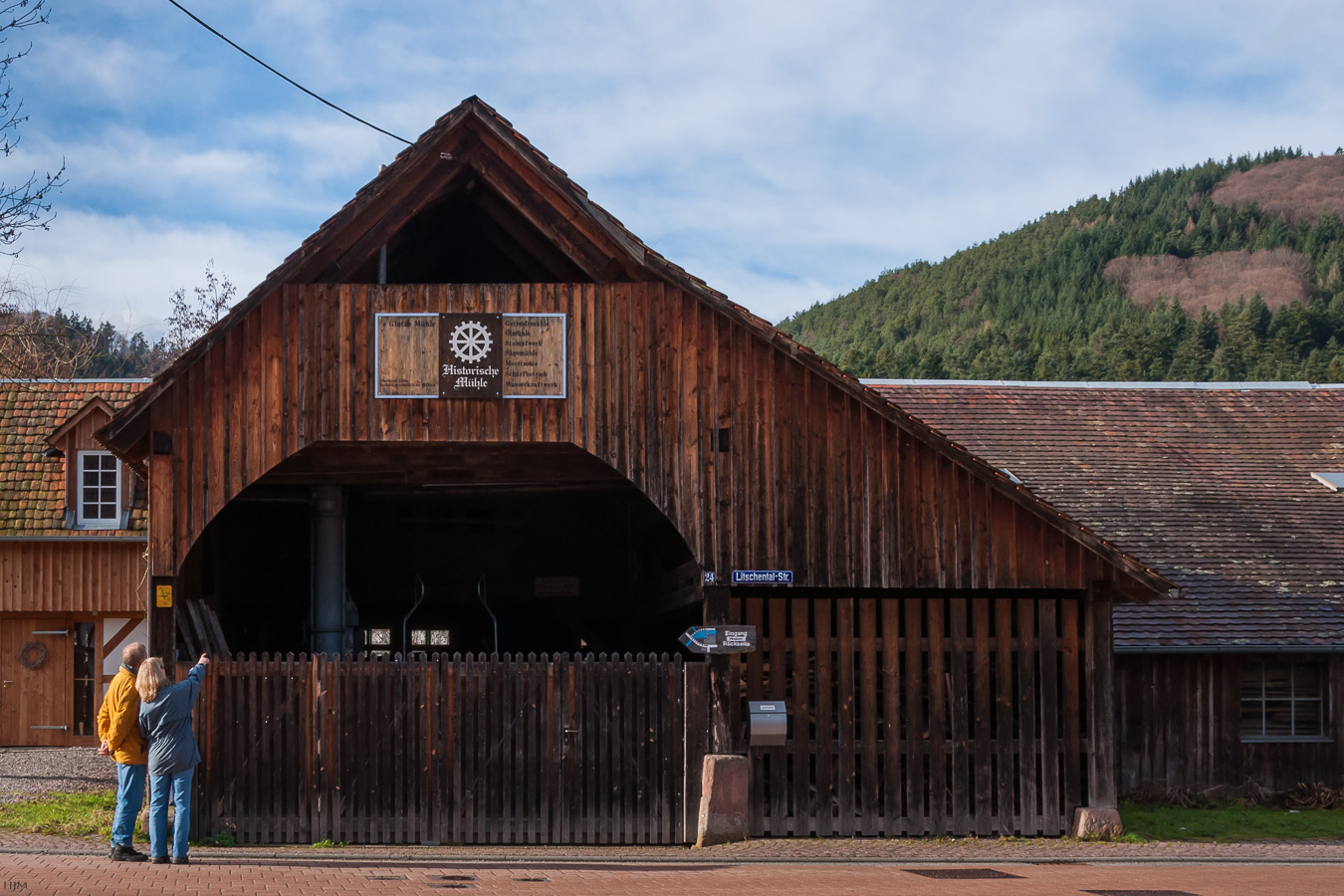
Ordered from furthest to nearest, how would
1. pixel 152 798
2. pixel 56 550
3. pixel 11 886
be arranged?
pixel 56 550 → pixel 152 798 → pixel 11 886

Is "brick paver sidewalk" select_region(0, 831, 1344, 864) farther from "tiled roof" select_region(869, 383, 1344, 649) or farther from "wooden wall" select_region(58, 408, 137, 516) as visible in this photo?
"wooden wall" select_region(58, 408, 137, 516)

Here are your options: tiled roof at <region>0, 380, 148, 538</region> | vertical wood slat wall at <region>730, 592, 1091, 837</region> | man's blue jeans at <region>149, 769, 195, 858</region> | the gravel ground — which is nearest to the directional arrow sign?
vertical wood slat wall at <region>730, 592, 1091, 837</region>

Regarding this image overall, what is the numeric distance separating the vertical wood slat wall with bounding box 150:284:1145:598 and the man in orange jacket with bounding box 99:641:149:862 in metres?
1.82

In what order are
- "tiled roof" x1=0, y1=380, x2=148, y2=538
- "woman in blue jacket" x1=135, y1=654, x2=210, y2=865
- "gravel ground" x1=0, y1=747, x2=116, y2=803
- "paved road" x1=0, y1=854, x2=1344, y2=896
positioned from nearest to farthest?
"paved road" x1=0, y1=854, x2=1344, y2=896
"woman in blue jacket" x1=135, y1=654, x2=210, y2=865
"gravel ground" x1=0, y1=747, x2=116, y2=803
"tiled roof" x1=0, y1=380, x2=148, y2=538

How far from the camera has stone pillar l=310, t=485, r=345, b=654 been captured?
52.1 feet

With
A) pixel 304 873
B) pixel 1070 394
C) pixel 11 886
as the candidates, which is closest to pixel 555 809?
pixel 304 873

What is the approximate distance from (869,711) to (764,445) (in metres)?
2.95

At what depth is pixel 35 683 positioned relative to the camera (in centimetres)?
2272

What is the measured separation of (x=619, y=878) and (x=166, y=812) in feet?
12.5

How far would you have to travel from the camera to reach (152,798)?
10.4 m

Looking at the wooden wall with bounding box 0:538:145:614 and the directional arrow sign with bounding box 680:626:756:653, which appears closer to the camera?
the directional arrow sign with bounding box 680:626:756:653

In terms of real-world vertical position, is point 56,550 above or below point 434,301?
below

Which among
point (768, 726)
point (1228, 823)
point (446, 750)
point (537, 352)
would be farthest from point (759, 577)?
point (1228, 823)

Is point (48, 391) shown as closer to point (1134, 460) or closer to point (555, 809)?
point (555, 809)
